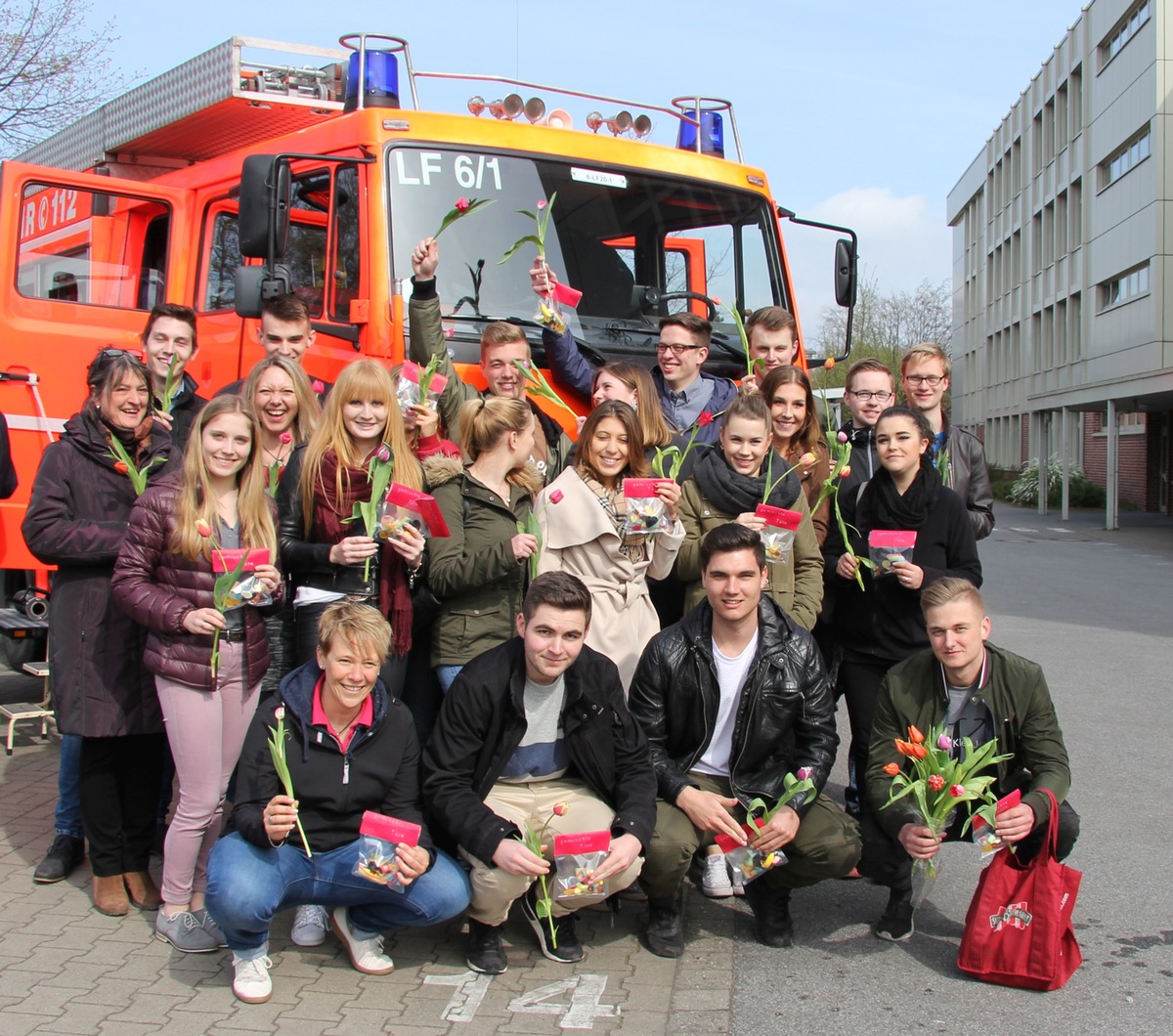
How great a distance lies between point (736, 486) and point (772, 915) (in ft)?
5.38

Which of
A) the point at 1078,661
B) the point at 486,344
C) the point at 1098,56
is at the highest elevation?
the point at 1098,56

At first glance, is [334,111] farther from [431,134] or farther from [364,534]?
[364,534]

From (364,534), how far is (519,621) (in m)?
0.63

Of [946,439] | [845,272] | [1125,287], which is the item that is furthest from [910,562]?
[1125,287]

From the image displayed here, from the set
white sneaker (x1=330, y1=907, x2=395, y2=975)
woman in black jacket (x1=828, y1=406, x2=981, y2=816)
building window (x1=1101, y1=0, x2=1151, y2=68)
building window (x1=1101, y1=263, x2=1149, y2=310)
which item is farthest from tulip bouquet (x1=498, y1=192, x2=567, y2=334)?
building window (x1=1101, y1=0, x2=1151, y2=68)

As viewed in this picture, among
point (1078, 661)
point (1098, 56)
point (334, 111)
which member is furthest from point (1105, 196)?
point (334, 111)

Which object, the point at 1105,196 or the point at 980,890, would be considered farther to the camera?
the point at 1105,196

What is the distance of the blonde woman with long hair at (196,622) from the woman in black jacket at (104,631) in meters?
0.28

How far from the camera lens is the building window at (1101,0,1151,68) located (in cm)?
2947

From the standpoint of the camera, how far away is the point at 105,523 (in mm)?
4613

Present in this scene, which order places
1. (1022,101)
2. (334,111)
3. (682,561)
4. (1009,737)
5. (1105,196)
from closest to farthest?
1. (1009,737)
2. (682,561)
3. (334,111)
4. (1105,196)
5. (1022,101)

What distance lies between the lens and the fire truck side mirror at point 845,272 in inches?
282

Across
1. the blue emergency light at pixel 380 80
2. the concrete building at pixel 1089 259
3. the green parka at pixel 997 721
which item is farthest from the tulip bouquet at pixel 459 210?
the concrete building at pixel 1089 259

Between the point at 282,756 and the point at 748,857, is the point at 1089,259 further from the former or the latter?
the point at 282,756
